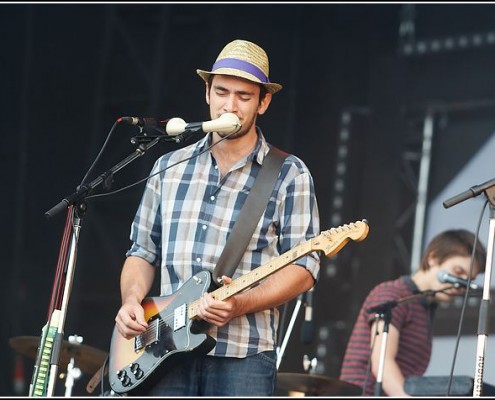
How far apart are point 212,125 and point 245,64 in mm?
323

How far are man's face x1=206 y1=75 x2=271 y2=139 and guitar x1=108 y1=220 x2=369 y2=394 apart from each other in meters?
0.53

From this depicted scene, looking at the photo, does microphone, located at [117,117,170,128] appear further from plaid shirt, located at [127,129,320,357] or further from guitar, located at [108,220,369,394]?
guitar, located at [108,220,369,394]

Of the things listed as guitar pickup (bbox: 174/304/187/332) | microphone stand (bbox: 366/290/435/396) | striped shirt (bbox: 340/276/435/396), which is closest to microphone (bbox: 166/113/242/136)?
guitar pickup (bbox: 174/304/187/332)

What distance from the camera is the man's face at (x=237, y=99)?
403 cm

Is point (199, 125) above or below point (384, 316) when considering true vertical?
above

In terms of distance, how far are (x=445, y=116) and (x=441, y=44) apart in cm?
46

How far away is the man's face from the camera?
403 centimetres

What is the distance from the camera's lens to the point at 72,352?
5.55 meters

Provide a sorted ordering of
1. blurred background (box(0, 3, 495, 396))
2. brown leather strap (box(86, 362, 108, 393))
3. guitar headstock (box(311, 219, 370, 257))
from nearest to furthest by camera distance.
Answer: guitar headstock (box(311, 219, 370, 257)), brown leather strap (box(86, 362, 108, 393)), blurred background (box(0, 3, 495, 396))

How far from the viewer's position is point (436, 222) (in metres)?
6.91

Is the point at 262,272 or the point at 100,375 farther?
the point at 100,375

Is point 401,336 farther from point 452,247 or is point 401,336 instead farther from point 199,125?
point 199,125

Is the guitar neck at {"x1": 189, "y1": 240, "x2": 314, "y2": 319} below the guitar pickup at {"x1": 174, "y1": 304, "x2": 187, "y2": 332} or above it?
above

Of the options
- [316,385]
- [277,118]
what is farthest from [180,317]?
[277,118]
